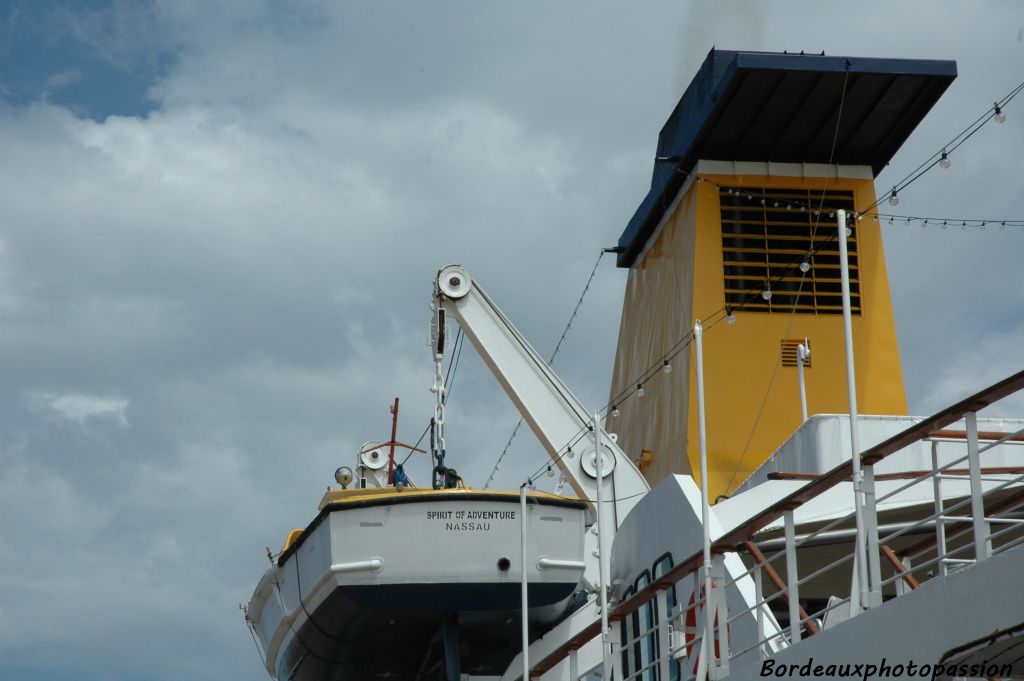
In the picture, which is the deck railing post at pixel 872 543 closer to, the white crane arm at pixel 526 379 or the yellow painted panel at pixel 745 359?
the white crane arm at pixel 526 379

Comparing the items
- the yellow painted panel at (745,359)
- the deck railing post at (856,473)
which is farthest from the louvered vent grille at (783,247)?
the deck railing post at (856,473)

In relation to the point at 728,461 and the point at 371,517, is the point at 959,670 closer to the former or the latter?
the point at 371,517

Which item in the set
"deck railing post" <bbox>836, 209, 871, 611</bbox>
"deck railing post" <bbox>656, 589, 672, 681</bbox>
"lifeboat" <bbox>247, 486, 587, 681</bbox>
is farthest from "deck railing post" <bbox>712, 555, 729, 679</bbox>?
"lifeboat" <bbox>247, 486, 587, 681</bbox>

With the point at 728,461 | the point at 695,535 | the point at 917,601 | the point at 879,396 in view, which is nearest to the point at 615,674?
the point at 695,535

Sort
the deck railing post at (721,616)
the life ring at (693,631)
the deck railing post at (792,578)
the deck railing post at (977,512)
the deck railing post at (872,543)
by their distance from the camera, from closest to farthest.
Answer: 1. the deck railing post at (977,512)
2. the deck railing post at (872,543)
3. the deck railing post at (792,578)
4. the deck railing post at (721,616)
5. the life ring at (693,631)

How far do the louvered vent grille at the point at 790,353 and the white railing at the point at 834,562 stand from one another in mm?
4167

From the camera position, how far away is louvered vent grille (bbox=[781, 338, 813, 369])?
48.4 ft

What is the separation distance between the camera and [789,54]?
1395cm

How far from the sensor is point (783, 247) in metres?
15.3

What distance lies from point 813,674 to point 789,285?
363 inches

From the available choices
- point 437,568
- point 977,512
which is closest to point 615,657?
point 437,568

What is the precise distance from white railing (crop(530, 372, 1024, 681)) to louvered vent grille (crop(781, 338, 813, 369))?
164 inches

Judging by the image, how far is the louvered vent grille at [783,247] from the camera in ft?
49.6

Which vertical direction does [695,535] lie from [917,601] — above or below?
above
